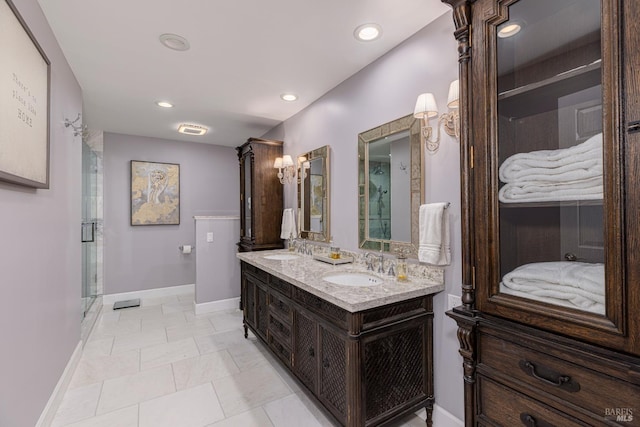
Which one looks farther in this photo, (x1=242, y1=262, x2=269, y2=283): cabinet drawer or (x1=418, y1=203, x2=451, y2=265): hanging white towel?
(x1=242, y1=262, x2=269, y2=283): cabinet drawer

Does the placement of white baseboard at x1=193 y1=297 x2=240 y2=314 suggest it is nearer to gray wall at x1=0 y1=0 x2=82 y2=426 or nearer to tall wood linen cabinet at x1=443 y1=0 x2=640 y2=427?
gray wall at x1=0 y1=0 x2=82 y2=426

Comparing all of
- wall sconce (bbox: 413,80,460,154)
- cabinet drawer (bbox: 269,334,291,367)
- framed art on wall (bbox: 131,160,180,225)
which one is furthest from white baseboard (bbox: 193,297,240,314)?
wall sconce (bbox: 413,80,460,154)

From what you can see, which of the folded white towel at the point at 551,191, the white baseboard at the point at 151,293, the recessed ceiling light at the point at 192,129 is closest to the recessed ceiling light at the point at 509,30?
the folded white towel at the point at 551,191

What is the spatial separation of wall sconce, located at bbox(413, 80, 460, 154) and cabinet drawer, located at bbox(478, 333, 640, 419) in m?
1.16

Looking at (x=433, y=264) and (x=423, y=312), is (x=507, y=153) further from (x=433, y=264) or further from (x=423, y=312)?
(x=423, y=312)

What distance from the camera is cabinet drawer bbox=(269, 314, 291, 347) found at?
7.37 ft

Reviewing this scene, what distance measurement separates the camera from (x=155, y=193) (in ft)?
15.6

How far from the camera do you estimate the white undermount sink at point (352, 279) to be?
2.07 metres

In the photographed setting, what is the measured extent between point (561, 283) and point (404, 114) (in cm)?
147

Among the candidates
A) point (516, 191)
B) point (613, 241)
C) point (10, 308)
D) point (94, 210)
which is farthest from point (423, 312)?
point (94, 210)

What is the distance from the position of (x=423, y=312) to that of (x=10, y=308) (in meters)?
2.19

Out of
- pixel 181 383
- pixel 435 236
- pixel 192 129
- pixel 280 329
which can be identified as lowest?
pixel 181 383

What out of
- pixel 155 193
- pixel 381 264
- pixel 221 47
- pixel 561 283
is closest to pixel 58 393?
pixel 381 264

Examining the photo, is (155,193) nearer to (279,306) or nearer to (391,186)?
(279,306)
